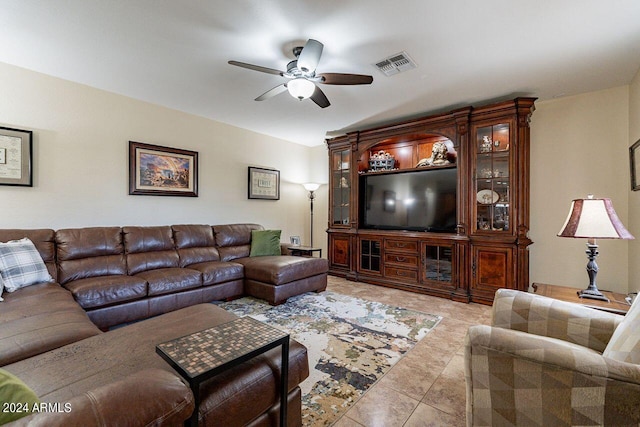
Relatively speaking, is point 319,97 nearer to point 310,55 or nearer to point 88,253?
point 310,55

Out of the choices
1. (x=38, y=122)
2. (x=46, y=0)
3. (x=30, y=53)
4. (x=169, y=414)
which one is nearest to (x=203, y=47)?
(x=46, y=0)

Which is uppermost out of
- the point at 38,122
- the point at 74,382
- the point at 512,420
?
the point at 38,122

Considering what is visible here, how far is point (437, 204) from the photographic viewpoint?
396 centimetres

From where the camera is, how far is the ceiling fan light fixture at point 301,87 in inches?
93.1

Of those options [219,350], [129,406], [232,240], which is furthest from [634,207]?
[232,240]

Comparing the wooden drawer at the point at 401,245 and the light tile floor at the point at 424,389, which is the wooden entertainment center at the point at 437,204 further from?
the light tile floor at the point at 424,389

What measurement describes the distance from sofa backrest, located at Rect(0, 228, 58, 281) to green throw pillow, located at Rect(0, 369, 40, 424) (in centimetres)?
267

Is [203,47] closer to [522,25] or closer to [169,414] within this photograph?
[522,25]

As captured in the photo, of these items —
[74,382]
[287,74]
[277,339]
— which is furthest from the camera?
[287,74]

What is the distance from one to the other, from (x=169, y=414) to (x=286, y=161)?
198 inches

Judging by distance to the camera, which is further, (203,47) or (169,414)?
(203,47)

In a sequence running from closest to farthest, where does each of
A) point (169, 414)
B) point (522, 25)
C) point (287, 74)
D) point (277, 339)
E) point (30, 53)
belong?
1. point (169, 414)
2. point (277, 339)
3. point (522, 25)
4. point (287, 74)
5. point (30, 53)

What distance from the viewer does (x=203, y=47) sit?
2.43 metres

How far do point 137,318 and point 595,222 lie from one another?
390 centimetres
